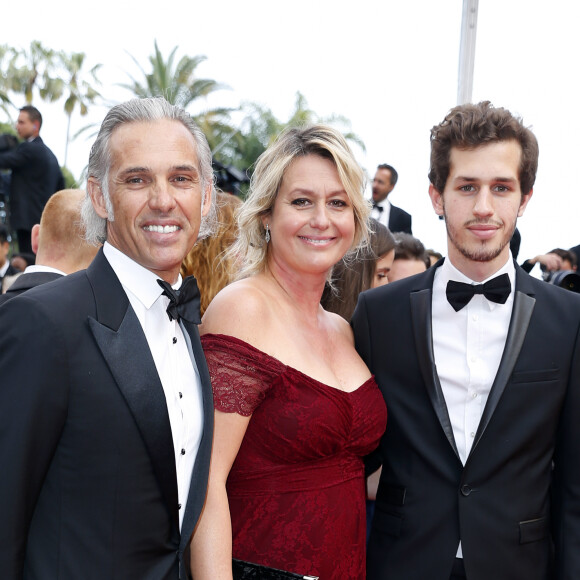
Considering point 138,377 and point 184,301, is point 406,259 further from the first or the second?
point 138,377

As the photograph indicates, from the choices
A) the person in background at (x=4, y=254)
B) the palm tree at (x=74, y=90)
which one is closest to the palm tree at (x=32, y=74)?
the palm tree at (x=74, y=90)

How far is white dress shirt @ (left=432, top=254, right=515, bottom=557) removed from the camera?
2594 mm

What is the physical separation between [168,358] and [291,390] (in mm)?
588

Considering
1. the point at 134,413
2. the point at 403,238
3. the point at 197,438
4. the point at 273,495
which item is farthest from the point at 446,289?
the point at 403,238

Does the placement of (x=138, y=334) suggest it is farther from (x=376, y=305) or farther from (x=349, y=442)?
(x=376, y=305)

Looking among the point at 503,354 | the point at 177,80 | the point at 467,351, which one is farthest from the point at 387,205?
the point at 177,80

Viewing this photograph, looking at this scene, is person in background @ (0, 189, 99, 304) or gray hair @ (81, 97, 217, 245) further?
person in background @ (0, 189, 99, 304)

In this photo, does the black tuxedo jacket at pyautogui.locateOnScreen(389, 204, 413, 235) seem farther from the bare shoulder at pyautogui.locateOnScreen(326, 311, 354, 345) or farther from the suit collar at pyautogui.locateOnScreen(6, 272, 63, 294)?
the suit collar at pyautogui.locateOnScreen(6, 272, 63, 294)

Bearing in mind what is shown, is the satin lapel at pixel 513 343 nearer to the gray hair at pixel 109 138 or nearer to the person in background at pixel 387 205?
the gray hair at pixel 109 138

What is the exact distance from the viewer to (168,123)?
6.93 feet

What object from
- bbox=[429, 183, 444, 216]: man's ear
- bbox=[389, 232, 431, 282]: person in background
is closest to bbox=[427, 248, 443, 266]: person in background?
bbox=[389, 232, 431, 282]: person in background

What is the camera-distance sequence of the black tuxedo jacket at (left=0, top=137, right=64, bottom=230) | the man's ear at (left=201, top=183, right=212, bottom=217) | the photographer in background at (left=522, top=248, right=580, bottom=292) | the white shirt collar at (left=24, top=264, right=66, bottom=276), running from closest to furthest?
the man's ear at (left=201, top=183, right=212, bottom=217), the white shirt collar at (left=24, top=264, right=66, bottom=276), the photographer in background at (left=522, top=248, right=580, bottom=292), the black tuxedo jacket at (left=0, top=137, right=64, bottom=230)

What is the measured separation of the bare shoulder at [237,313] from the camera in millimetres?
2471

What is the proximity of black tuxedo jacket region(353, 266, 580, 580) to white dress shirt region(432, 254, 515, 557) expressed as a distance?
0.06 metres
